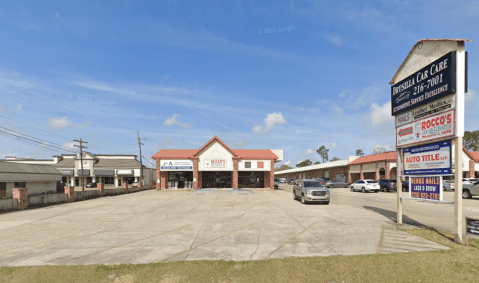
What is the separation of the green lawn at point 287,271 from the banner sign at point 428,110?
5072mm

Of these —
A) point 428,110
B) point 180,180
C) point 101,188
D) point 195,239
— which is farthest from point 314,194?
point 180,180

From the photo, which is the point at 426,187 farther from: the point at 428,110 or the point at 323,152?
the point at 323,152

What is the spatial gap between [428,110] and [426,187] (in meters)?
3.09

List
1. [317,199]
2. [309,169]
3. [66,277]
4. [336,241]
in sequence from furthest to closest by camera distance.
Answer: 1. [309,169]
2. [317,199]
3. [336,241]
4. [66,277]

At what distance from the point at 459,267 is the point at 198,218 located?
10.5 metres

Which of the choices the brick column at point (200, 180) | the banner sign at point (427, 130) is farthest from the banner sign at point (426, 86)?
the brick column at point (200, 180)

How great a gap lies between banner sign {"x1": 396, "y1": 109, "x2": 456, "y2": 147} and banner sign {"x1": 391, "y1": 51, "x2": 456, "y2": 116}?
0.72 meters

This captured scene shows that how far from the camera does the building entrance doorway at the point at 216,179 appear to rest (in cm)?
4138

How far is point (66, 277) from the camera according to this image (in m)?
5.82

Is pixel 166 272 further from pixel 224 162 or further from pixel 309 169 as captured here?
pixel 309 169

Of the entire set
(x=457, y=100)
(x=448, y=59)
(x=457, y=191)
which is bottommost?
(x=457, y=191)

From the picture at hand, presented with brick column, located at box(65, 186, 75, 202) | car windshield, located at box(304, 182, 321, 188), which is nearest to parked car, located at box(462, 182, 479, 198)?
car windshield, located at box(304, 182, 321, 188)

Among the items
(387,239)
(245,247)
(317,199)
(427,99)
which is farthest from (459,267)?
A: (317,199)

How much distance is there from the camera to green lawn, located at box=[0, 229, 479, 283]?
5.64 metres
